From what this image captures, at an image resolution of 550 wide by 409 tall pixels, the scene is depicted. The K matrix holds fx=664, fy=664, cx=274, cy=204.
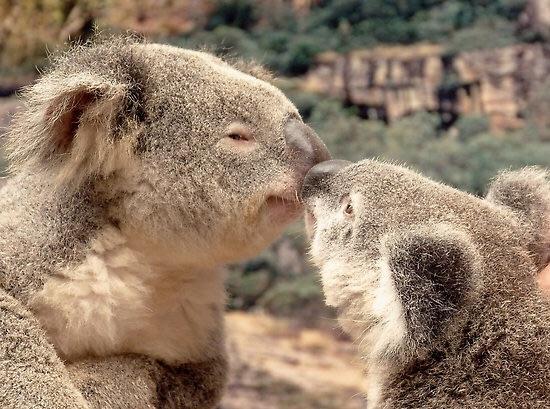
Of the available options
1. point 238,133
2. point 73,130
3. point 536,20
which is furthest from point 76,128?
point 536,20

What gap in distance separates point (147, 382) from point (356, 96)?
12.9ft

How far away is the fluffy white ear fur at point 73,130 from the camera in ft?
6.05

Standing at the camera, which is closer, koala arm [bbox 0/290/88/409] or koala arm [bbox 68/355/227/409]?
koala arm [bbox 0/290/88/409]

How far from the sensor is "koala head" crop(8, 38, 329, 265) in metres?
1.90

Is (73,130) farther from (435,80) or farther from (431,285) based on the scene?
(435,80)

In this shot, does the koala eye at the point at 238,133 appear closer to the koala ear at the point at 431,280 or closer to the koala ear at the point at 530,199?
the koala ear at the point at 431,280

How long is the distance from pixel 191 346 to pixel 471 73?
3.92 meters

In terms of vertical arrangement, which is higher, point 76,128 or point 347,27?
point 76,128

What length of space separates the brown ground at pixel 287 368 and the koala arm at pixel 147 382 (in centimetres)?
308

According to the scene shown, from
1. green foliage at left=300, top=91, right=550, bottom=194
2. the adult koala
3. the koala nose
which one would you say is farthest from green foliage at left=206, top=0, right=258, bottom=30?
the koala nose

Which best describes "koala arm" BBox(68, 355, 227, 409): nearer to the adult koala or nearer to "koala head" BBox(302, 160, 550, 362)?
the adult koala

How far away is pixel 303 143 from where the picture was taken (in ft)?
6.73

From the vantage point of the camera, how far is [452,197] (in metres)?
1.87

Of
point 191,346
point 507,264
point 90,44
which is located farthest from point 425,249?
point 90,44
